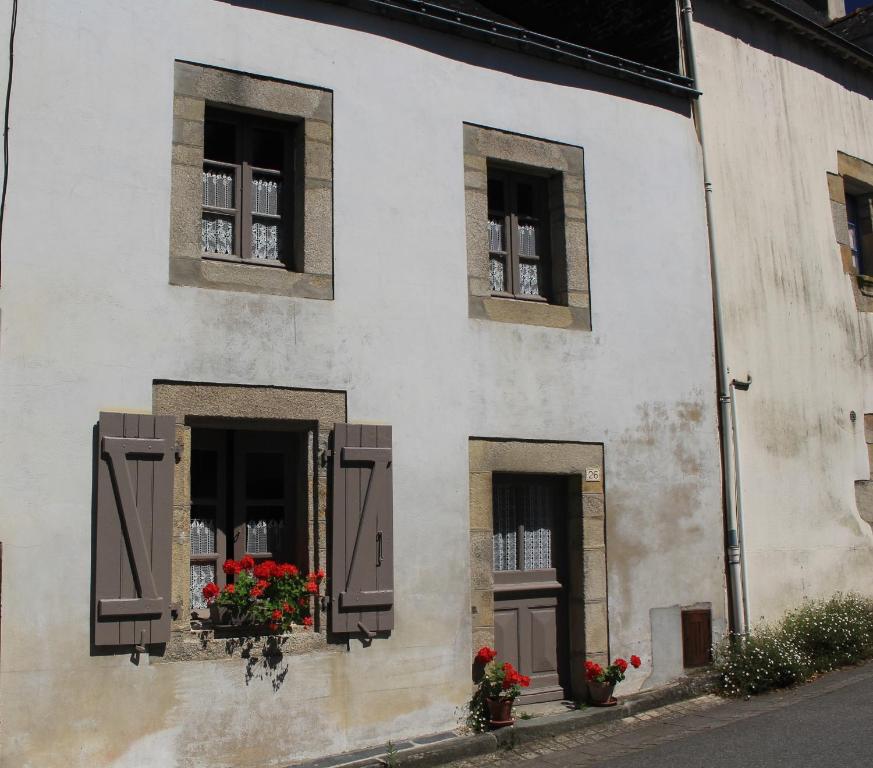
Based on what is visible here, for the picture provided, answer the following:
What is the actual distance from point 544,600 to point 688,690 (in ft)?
4.39

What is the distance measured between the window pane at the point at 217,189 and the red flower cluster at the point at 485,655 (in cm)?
341

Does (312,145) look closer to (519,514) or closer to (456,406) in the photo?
(456,406)

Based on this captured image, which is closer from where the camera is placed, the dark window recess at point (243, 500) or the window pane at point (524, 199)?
the dark window recess at point (243, 500)

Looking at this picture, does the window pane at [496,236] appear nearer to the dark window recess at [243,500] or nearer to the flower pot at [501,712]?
the dark window recess at [243,500]

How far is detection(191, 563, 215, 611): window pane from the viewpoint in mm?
6492

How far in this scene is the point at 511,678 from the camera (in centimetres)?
695

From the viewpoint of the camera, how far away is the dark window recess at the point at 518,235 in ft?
26.1

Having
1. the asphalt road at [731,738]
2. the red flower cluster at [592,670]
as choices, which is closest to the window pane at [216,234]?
the asphalt road at [731,738]

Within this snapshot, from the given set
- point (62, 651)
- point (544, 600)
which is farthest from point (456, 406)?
point (62, 651)

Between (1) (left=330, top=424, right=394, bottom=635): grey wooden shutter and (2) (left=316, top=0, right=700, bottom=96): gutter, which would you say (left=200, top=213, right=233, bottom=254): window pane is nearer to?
(1) (left=330, top=424, right=394, bottom=635): grey wooden shutter

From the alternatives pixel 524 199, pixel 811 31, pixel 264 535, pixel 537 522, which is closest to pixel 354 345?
pixel 264 535

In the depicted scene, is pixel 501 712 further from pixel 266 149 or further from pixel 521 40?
pixel 521 40

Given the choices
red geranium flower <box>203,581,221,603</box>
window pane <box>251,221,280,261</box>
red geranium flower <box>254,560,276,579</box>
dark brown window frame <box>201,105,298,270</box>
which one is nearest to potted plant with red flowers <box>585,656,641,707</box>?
red geranium flower <box>254,560,276,579</box>

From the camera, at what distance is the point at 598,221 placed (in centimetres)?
821
